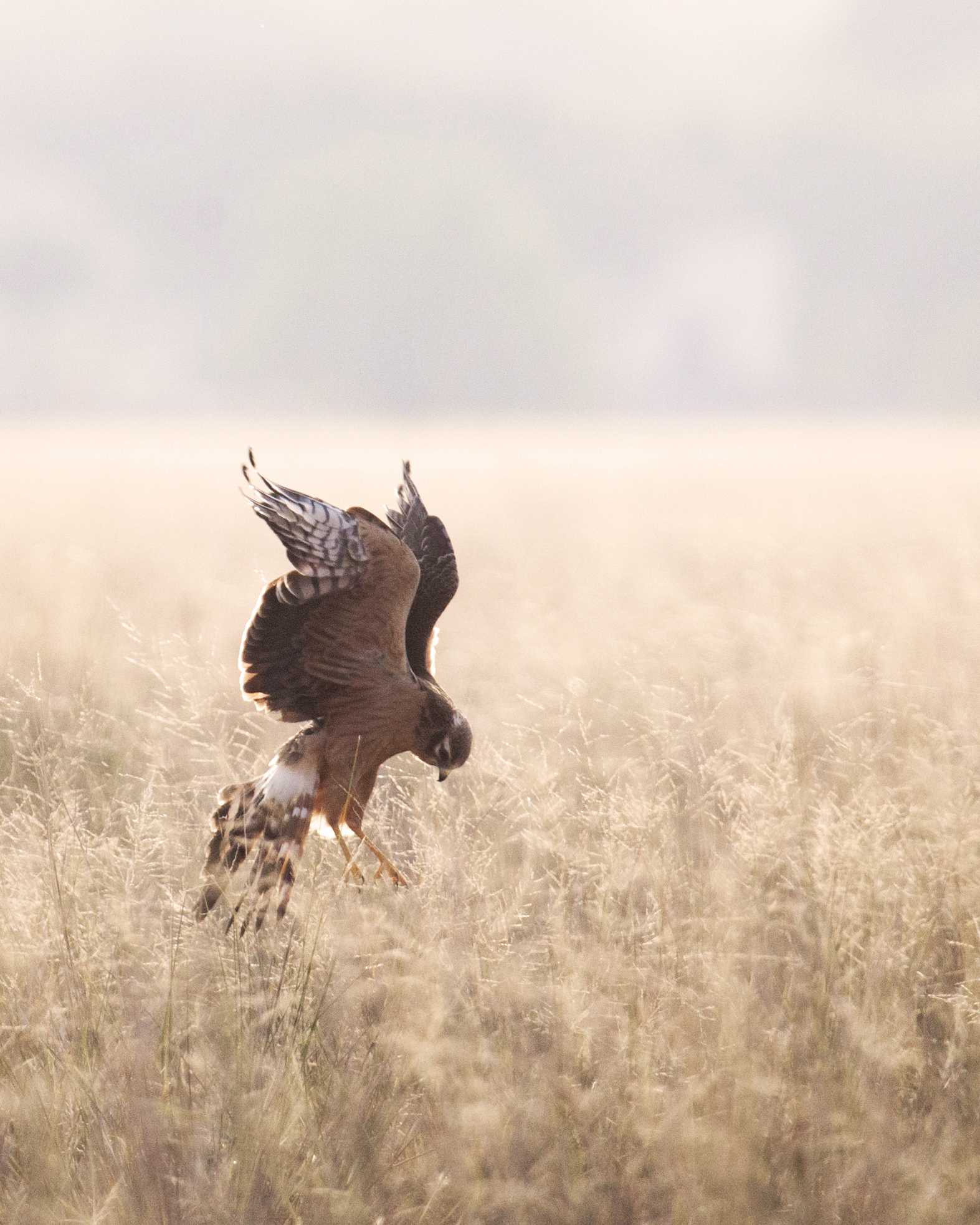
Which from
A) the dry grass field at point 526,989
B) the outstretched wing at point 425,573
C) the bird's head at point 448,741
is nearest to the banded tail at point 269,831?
the dry grass field at point 526,989

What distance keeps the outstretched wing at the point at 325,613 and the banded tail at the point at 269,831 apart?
16 centimetres

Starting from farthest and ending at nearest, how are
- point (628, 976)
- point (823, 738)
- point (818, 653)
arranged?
point (818, 653)
point (823, 738)
point (628, 976)

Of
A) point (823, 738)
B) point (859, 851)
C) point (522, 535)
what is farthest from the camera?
point (522, 535)

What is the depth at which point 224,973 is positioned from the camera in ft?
9.16

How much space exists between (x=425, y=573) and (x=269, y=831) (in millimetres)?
892

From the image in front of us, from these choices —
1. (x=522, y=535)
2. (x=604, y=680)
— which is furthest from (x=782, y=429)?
(x=604, y=680)

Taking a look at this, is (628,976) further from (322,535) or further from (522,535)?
(522,535)

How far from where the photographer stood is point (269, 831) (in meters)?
3.04

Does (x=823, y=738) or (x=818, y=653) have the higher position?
(x=818, y=653)

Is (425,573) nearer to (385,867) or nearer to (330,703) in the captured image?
(330,703)

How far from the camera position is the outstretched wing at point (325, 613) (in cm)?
279

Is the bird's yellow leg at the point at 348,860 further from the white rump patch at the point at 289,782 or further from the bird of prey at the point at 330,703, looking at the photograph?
the white rump patch at the point at 289,782

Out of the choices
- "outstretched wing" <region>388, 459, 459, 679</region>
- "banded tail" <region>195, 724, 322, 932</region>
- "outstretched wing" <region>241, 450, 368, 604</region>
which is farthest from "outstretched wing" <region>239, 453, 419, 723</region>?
"outstretched wing" <region>388, 459, 459, 679</region>

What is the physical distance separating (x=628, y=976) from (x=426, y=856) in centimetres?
71
